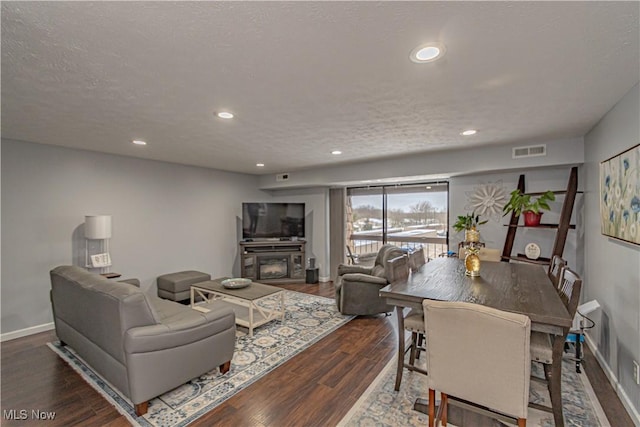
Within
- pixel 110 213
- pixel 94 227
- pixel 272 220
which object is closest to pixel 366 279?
pixel 272 220

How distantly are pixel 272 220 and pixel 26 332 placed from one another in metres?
4.12

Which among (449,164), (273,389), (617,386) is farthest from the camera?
(449,164)

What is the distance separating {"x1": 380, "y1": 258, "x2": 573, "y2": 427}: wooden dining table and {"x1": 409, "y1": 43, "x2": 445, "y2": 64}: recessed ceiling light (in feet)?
5.24

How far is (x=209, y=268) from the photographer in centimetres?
592

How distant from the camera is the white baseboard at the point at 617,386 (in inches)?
80.4

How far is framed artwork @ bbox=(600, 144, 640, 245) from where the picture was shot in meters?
2.01

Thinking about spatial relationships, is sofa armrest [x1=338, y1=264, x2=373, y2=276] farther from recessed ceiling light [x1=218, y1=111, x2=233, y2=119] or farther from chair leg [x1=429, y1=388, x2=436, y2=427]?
recessed ceiling light [x1=218, y1=111, x2=233, y2=119]

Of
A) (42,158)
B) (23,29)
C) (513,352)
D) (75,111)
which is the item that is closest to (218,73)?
(23,29)

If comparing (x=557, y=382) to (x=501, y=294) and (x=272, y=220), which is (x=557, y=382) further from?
(x=272, y=220)

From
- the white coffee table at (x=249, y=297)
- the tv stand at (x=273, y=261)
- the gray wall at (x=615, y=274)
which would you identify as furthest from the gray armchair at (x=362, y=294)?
the tv stand at (x=273, y=261)

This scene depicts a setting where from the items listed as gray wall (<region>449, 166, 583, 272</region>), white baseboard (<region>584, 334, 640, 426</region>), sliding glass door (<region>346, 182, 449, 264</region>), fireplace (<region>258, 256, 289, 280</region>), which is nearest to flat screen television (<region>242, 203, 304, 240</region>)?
fireplace (<region>258, 256, 289, 280</region>)

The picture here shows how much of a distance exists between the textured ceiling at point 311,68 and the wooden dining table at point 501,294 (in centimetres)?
154

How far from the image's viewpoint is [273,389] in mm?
2473

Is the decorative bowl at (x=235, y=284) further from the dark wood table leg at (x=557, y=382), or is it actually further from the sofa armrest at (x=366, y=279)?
the dark wood table leg at (x=557, y=382)
